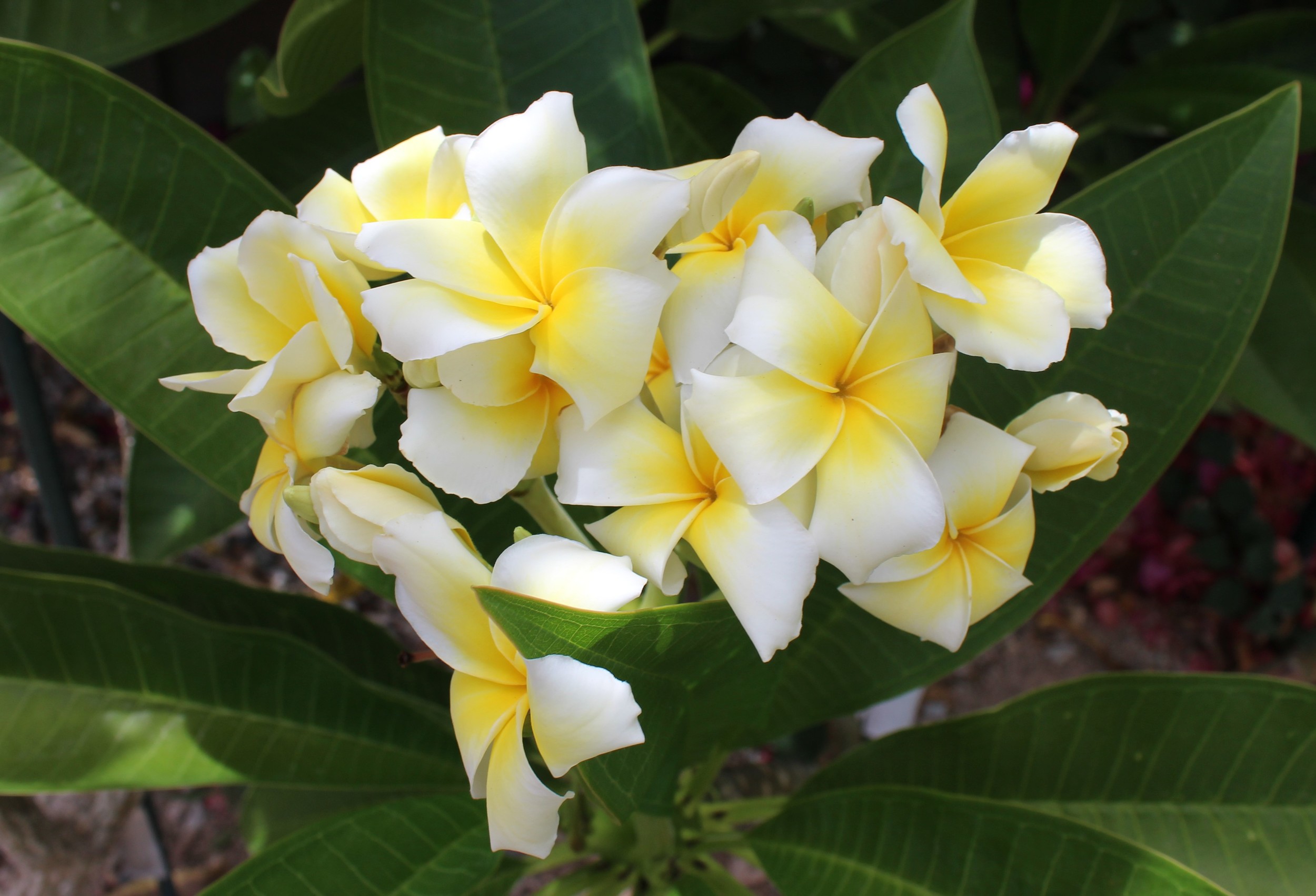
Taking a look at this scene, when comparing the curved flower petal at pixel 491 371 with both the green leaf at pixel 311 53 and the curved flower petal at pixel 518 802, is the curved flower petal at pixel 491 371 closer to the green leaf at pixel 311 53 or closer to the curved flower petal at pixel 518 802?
the curved flower petal at pixel 518 802

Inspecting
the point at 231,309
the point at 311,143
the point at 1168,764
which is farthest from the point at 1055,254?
the point at 311,143

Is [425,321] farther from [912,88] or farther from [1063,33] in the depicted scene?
[1063,33]

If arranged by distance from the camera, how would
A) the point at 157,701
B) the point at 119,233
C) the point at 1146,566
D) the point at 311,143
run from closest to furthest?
1. the point at 119,233
2. the point at 157,701
3. the point at 311,143
4. the point at 1146,566

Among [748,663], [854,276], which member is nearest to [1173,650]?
[748,663]

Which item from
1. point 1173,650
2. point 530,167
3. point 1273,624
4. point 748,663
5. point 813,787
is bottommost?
point 1173,650

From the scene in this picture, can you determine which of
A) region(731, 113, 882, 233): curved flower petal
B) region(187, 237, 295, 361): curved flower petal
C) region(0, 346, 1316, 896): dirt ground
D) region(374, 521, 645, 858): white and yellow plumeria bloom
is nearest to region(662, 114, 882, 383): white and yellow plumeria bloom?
region(731, 113, 882, 233): curved flower petal

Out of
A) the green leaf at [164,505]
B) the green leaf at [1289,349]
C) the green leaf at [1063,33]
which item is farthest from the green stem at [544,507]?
the green leaf at [1063,33]

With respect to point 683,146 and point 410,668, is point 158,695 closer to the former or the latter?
point 410,668
